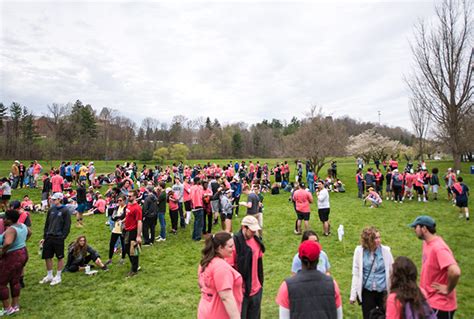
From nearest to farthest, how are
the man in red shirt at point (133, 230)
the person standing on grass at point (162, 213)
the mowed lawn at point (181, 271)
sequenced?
1. the mowed lawn at point (181, 271)
2. the man in red shirt at point (133, 230)
3. the person standing on grass at point (162, 213)

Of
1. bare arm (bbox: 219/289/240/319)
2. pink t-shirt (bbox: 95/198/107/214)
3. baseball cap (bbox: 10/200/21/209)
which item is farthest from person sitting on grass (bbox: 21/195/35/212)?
bare arm (bbox: 219/289/240/319)

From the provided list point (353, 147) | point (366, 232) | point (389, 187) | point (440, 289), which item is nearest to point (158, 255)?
point (366, 232)

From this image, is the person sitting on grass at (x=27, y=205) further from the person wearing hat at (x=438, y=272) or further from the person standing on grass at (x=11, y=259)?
the person wearing hat at (x=438, y=272)

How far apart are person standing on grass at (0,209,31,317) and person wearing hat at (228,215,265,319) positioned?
168 inches

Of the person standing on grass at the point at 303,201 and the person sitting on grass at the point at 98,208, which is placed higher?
the person standing on grass at the point at 303,201

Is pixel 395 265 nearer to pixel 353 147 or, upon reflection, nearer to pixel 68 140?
pixel 353 147

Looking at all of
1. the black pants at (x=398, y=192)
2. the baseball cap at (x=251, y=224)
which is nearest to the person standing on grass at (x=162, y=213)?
the baseball cap at (x=251, y=224)

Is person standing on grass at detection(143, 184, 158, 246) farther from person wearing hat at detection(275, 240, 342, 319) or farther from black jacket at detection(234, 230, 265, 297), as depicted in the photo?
person wearing hat at detection(275, 240, 342, 319)

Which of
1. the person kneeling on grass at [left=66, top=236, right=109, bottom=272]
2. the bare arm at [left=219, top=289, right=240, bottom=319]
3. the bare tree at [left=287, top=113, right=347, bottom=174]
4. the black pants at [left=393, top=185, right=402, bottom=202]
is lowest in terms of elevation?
the person kneeling on grass at [left=66, top=236, right=109, bottom=272]

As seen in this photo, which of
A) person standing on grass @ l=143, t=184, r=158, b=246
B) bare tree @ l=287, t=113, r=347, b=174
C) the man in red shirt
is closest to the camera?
the man in red shirt

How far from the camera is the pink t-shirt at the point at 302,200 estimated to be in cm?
932

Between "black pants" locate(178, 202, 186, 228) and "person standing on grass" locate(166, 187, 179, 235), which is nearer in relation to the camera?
"person standing on grass" locate(166, 187, 179, 235)

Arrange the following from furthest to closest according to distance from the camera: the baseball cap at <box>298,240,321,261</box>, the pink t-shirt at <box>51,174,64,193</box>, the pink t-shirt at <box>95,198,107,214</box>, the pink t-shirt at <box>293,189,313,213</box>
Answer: the pink t-shirt at <box>95,198,107,214</box>
the pink t-shirt at <box>51,174,64,193</box>
the pink t-shirt at <box>293,189,313,213</box>
the baseball cap at <box>298,240,321,261</box>

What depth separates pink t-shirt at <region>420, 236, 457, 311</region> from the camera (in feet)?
10.3
